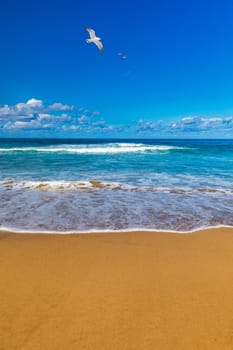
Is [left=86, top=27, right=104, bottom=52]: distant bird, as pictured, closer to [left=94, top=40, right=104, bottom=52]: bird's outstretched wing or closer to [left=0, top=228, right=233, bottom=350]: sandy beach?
[left=94, top=40, right=104, bottom=52]: bird's outstretched wing

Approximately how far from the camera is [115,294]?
244 cm

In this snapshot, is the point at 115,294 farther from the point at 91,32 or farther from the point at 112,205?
the point at 91,32

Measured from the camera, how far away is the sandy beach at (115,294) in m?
1.93

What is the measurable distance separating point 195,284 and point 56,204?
4149 millimetres

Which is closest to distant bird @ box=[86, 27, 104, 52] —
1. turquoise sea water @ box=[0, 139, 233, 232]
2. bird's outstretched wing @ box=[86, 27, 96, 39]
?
bird's outstretched wing @ box=[86, 27, 96, 39]

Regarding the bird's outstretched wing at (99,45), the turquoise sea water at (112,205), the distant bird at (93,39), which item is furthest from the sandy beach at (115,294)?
the distant bird at (93,39)

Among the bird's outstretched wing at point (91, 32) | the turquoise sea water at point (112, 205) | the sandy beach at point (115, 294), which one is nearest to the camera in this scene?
the sandy beach at point (115, 294)

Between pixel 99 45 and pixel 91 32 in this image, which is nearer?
pixel 99 45

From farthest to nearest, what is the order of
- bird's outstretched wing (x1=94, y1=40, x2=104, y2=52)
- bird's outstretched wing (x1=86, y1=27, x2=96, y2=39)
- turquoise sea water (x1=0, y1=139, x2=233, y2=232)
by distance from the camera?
1. bird's outstretched wing (x1=86, y1=27, x2=96, y2=39)
2. bird's outstretched wing (x1=94, y1=40, x2=104, y2=52)
3. turquoise sea water (x1=0, y1=139, x2=233, y2=232)

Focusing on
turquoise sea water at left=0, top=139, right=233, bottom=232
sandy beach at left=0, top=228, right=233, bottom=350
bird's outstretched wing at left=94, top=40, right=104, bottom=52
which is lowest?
turquoise sea water at left=0, top=139, right=233, bottom=232

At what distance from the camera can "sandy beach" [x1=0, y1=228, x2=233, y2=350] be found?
193 centimetres

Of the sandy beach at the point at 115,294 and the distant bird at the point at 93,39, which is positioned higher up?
the distant bird at the point at 93,39

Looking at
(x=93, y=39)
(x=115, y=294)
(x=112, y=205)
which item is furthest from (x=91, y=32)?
(x=115, y=294)

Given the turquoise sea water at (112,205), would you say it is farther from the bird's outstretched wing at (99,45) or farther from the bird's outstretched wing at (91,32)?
the bird's outstretched wing at (91,32)
